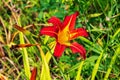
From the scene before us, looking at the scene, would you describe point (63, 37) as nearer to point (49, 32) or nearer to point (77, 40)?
point (49, 32)

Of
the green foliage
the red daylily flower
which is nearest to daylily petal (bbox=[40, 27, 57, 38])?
the red daylily flower

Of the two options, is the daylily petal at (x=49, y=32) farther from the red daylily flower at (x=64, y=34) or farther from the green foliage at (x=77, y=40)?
the green foliage at (x=77, y=40)

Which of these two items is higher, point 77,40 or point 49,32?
point 49,32

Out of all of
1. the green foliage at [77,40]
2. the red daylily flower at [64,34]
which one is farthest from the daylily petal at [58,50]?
the green foliage at [77,40]

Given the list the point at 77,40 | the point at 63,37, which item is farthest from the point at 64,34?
the point at 77,40

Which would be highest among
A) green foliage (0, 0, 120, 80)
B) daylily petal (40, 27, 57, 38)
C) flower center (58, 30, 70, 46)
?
daylily petal (40, 27, 57, 38)

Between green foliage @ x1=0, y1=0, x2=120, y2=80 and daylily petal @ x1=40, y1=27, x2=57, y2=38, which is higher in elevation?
daylily petal @ x1=40, y1=27, x2=57, y2=38

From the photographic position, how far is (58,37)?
3.81ft

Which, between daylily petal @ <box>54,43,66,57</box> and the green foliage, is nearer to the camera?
daylily petal @ <box>54,43,66,57</box>

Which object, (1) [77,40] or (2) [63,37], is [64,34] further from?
(1) [77,40]

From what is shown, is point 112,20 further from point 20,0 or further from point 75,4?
point 20,0

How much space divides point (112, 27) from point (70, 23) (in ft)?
1.90

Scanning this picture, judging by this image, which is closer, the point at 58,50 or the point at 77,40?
the point at 58,50

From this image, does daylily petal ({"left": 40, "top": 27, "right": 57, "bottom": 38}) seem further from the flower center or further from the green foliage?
the green foliage
